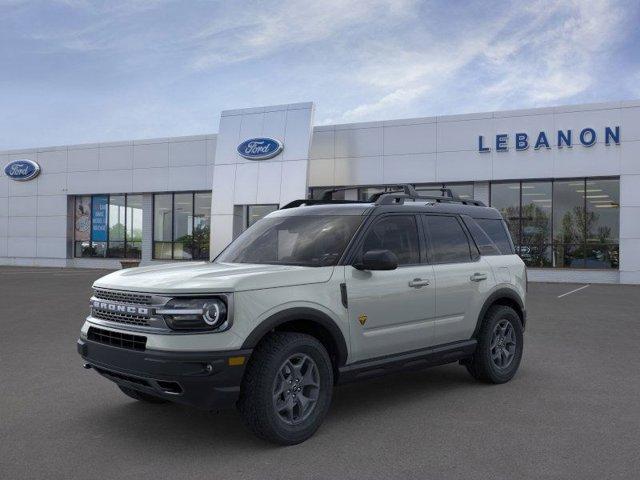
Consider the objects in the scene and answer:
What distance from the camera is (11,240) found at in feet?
117

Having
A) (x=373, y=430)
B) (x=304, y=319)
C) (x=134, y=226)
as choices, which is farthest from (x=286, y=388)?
(x=134, y=226)

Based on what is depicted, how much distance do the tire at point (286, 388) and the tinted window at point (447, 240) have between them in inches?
72.7

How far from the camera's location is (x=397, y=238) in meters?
5.89

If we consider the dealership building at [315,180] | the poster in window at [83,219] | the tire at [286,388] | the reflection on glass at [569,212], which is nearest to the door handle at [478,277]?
the tire at [286,388]

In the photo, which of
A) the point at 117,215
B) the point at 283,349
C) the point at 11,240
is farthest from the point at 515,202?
the point at 11,240

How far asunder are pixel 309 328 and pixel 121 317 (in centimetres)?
144

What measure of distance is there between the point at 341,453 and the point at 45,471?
6.49 feet

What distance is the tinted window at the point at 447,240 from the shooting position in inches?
245

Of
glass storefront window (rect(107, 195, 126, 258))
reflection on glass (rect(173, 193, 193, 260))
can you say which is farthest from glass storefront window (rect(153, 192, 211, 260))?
glass storefront window (rect(107, 195, 126, 258))

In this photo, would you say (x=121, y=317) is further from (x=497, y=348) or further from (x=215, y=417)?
(x=497, y=348)

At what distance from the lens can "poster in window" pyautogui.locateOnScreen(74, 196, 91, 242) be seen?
34.2m

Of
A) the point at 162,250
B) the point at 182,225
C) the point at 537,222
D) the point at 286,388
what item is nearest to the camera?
the point at 286,388

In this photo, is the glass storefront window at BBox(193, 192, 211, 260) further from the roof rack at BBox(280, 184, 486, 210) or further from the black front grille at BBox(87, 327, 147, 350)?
the black front grille at BBox(87, 327, 147, 350)

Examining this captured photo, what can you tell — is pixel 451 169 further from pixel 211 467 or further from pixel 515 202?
pixel 211 467
